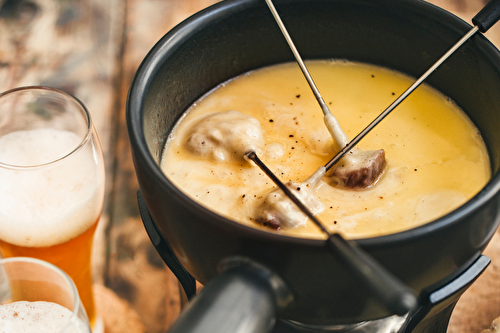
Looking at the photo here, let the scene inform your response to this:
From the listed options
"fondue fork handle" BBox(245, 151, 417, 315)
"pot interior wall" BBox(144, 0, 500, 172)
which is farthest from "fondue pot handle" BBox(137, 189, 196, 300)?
"fondue fork handle" BBox(245, 151, 417, 315)

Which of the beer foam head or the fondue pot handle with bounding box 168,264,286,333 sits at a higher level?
the fondue pot handle with bounding box 168,264,286,333

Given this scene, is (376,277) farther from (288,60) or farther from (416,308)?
(288,60)

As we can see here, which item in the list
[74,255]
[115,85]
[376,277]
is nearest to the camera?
[376,277]

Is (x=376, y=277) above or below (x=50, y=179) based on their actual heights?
above

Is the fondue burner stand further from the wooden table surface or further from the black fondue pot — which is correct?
the wooden table surface

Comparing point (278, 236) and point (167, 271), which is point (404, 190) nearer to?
point (278, 236)

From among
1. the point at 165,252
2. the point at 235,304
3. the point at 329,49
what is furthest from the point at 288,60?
the point at 235,304

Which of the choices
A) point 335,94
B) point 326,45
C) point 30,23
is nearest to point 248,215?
point 335,94
